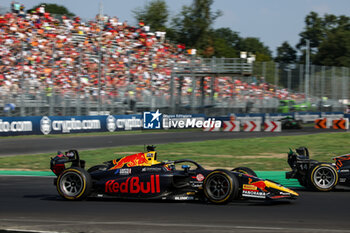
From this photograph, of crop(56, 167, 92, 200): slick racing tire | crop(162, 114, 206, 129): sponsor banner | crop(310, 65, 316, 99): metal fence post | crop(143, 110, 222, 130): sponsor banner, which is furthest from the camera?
crop(310, 65, 316, 99): metal fence post

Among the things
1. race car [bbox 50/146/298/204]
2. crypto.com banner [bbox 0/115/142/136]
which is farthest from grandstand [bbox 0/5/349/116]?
race car [bbox 50/146/298/204]

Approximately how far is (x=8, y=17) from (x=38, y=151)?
38.1ft

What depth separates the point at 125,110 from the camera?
89.9 feet

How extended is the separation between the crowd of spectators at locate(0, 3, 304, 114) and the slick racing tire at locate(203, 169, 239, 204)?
666 inches

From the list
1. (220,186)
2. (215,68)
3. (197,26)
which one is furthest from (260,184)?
(197,26)

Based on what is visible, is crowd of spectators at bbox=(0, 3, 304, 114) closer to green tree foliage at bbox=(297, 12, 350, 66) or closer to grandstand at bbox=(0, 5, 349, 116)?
grandstand at bbox=(0, 5, 349, 116)

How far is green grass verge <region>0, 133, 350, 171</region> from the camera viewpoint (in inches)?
599

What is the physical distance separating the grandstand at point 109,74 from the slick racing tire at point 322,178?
16.4 meters

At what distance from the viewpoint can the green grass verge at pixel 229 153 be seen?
1522 centimetres

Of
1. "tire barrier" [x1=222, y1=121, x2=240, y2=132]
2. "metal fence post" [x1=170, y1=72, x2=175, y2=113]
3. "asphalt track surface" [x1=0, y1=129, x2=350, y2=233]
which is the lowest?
"asphalt track surface" [x1=0, y1=129, x2=350, y2=233]

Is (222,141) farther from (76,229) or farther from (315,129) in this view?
(76,229)

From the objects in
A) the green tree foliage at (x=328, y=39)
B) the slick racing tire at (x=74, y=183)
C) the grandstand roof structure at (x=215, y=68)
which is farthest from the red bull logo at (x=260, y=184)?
the green tree foliage at (x=328, y=39)

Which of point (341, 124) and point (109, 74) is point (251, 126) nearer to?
point (341, 124)

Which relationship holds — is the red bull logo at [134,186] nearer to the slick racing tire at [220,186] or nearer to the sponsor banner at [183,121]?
the slick racing tire at [220,186]
